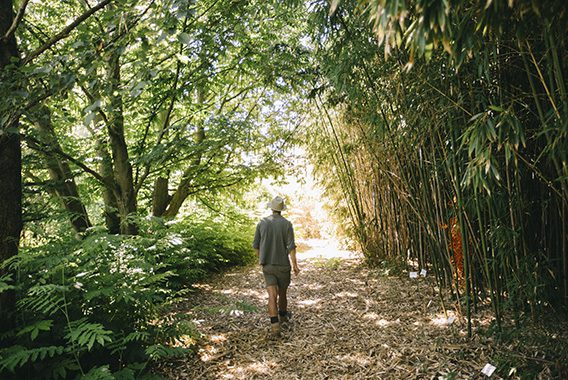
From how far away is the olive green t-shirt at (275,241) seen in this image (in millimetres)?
3412

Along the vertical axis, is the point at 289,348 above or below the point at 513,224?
below

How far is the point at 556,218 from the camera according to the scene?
2543 millimetres

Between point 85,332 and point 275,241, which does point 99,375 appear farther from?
point 275,241

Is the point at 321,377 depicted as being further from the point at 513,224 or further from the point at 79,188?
the point at 79,188

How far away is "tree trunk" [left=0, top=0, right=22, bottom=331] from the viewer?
92.1 inches

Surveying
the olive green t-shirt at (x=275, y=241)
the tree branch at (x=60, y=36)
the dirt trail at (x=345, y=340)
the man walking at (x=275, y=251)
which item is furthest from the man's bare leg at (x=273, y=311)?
the tree branch at (x=60, y=36)

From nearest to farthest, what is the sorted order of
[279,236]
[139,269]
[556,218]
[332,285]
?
1. [556,218]
2. [139,269]
3. [279,236]
4. [332,285]

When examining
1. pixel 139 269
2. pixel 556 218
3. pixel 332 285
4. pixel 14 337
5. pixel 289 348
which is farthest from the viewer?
pixel 332 285

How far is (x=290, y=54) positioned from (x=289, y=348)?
3.22m

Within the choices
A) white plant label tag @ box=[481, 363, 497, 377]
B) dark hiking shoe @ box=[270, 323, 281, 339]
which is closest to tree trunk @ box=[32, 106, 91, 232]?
dark hiking shoe @ box=[270, 323, 281, 339]

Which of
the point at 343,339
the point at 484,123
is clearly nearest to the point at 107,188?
the point at 343,339

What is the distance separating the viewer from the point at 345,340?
3.12 meters

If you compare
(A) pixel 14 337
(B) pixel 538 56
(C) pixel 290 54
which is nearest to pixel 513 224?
(B) pixel 538 56

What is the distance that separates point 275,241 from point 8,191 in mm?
2064
